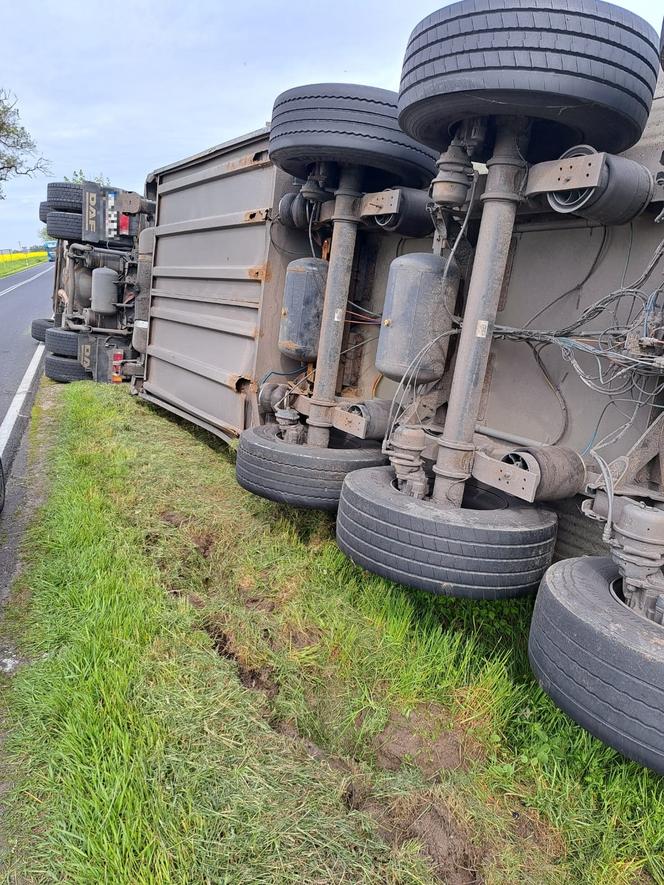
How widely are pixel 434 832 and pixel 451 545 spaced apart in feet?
3.22

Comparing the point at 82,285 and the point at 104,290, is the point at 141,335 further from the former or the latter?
the point at 82,285

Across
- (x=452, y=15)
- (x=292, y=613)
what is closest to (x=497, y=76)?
(x=452, y=15)

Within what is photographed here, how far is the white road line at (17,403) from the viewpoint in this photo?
5896 mm

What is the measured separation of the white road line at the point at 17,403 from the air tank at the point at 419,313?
3668 millimetres

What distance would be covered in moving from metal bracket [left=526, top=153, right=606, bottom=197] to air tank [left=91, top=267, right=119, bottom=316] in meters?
7.09

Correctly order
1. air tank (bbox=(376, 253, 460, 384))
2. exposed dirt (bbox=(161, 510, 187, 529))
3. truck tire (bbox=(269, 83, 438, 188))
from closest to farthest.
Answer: air tank (bbox=(376, 253, 460, 384)) < truck tire (bbox=(269, 83, 438, 188)) < exposed dirt (bbox=(161, 510, 187, 529))

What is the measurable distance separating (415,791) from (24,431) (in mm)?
5447

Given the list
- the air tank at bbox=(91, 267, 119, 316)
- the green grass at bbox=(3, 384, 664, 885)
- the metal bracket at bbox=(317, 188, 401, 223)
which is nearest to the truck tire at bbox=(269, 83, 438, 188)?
the metal bracket at bbox=(317, 188, 401, 223)

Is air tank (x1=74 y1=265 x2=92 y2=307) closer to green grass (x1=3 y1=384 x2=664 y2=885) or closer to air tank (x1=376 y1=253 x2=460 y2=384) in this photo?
green grass (x1=3 y1=384 x2=664 y2=885)

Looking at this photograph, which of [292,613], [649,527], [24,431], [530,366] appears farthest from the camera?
[24,431]

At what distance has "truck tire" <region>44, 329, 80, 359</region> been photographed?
8773 mm

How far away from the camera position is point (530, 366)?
3186mm

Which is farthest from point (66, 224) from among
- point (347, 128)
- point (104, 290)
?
point (347, 128)

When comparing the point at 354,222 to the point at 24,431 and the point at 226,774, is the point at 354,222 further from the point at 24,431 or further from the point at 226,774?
the point at 24,431
